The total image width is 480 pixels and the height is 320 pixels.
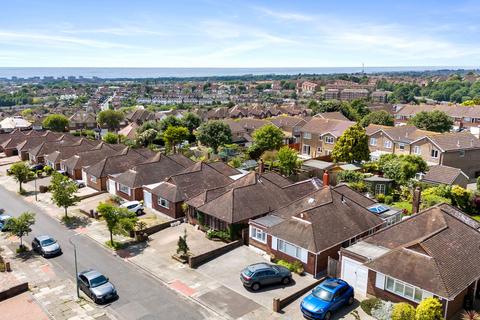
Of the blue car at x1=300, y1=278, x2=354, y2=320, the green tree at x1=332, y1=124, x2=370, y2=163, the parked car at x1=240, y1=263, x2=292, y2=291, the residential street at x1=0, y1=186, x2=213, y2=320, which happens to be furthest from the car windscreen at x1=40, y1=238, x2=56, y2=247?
the green tree at x1=332, y1=124, x2=370, y2=163

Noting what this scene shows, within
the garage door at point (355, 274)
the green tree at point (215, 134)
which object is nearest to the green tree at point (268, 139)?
the green tree at point (215, 134)

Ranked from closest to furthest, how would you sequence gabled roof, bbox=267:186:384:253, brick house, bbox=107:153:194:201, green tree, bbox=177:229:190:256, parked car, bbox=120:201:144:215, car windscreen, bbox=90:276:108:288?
car windscreen, bbox=90:276:108:288, gabled roof, bbox=267:186:384:253, green tree, bbox=177:229:190:256, parked car, bbox=120:201:144:215, brick house, bbox=107:153:194:201

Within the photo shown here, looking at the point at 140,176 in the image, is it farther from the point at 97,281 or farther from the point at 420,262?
the point at 420,262

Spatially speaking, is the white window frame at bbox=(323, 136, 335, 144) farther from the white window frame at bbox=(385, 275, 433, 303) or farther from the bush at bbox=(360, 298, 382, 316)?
the bush at bbox=(360, 298, 382, 316)

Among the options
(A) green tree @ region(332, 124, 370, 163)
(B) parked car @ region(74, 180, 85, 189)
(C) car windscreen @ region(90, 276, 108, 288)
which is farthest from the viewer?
(A) green tree @ region(332, 124, 370, 163)

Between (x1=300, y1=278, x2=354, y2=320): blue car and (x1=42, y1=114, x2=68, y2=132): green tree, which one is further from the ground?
(x1=42, y1=114, x2=68, y2=132): green tree

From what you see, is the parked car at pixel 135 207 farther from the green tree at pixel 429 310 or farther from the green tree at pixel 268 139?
the green tree at pixel 429 310
